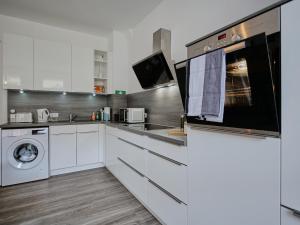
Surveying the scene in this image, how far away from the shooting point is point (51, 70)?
9.91 feet

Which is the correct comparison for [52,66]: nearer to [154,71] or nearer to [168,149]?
[154,71]

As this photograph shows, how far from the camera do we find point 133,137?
2.10 metres

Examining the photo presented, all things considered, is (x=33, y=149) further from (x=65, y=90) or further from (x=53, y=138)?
(x=65, y=90)

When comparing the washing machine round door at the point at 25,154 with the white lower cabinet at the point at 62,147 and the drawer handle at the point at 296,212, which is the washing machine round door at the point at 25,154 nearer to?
the white lower cabinet at the point at 62,147

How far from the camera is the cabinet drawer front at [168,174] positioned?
1.34m

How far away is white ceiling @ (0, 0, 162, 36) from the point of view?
98.6 inches

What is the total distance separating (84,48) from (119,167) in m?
2.35

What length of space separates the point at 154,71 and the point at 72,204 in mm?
1986

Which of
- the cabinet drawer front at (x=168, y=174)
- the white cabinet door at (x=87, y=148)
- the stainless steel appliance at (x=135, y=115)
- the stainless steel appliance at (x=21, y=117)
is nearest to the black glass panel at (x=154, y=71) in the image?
the stainless steel appliance at (x=135, y=115)

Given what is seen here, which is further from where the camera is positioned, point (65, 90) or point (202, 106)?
point (65, 90)

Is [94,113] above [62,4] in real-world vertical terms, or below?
below

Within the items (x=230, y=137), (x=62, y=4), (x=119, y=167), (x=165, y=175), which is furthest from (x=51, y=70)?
(x=230, y=137)

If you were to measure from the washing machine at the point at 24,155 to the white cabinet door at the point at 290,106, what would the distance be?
3.03 meters

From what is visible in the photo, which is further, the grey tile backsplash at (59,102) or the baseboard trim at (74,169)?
the grey tile backsplash at (59,102)
